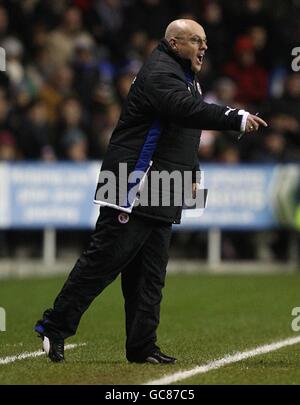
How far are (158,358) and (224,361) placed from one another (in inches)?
18.1

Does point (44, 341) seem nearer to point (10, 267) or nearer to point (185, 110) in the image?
point (185, 110)

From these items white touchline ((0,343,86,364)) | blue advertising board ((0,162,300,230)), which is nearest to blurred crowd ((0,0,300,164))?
blue advertising board ((0,162,300,230))

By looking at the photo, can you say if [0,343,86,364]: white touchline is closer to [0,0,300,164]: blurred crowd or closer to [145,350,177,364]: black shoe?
[145,350,177,364]: black shoe

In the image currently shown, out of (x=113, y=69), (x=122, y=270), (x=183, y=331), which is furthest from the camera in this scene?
(x=113, y=69)

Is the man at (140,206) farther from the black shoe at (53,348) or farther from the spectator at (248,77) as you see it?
the spectator at (248,77)

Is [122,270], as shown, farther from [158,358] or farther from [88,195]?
[88,195]

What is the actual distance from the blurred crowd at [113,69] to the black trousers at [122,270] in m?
8.26

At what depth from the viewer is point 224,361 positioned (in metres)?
8.48

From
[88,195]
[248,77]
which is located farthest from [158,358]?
[248,77]

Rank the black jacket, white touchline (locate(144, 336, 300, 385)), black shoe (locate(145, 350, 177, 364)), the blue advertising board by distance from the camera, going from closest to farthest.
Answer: white touchline (locate(144, 336, 300, 385)) → the black jacket → black shoe (locate(145, 350, 177, 364)) → the blue advertising board

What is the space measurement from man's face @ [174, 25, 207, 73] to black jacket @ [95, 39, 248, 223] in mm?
59

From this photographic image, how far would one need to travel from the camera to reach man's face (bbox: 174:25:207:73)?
8.26 meters

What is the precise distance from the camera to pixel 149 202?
8312mm
